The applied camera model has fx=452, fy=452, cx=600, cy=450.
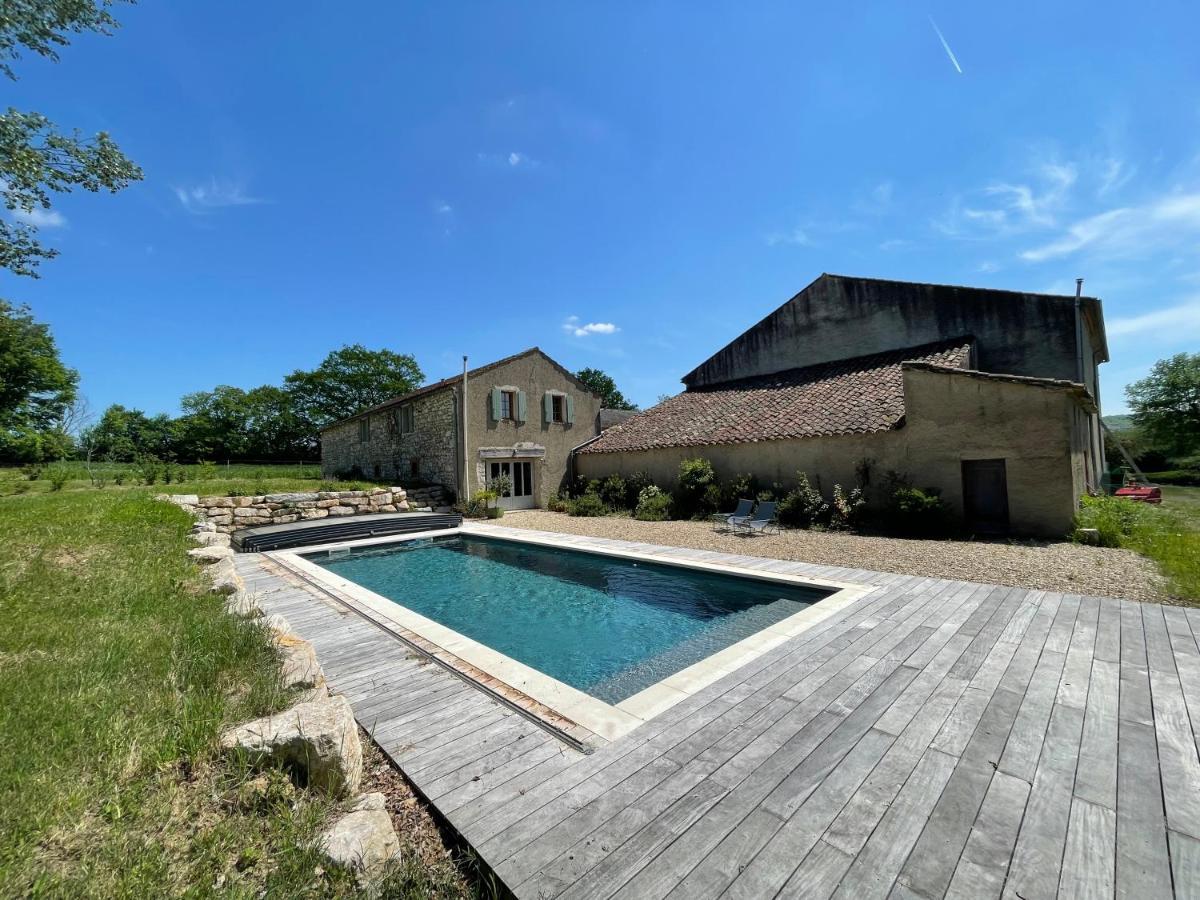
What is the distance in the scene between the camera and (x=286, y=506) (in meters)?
13.7

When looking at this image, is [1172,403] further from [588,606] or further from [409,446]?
[409,446]

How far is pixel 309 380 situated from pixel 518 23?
1687 inches

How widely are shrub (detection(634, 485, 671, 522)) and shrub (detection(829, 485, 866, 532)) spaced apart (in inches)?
186

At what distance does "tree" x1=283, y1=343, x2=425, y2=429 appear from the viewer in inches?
1679

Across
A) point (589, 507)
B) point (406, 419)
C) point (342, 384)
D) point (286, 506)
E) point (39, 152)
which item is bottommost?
point (589, 507)

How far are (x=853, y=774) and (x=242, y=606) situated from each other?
5.33m

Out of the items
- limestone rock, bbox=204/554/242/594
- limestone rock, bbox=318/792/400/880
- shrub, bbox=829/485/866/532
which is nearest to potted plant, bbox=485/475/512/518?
limestone rock, bbox=204/554/242/594

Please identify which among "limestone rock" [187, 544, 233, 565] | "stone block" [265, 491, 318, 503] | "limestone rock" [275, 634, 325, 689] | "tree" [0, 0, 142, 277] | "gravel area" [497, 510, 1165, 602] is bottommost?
"gravel area" [497, 510, 1165, 602]

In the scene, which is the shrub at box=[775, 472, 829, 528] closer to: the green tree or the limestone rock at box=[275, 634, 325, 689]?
the limestone rock at box=[275, 634, 325, 689]

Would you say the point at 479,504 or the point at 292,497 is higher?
the point at 292,497

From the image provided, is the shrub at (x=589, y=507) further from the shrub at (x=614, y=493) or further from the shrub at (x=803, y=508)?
the shrub at (x=803, y=508)

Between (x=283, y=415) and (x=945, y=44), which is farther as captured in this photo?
(x=283, y=415)

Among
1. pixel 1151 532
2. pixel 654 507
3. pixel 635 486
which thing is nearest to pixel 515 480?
pixel 635 486

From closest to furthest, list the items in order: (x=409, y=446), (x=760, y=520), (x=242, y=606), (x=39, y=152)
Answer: (x=242, y=606) → (x=39, y=152) → (x=760, y=520) → (x=409, y=446)
